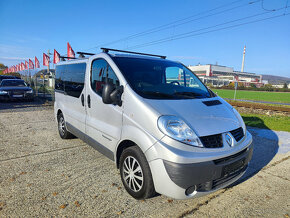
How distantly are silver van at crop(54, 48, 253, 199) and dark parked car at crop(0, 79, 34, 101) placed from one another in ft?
34.1

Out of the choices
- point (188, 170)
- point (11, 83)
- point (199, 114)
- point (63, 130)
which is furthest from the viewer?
point (11, 83)

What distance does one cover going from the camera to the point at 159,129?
7.47 feet

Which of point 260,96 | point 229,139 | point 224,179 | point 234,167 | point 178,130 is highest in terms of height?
point 178,130

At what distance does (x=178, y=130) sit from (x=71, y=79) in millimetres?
3110

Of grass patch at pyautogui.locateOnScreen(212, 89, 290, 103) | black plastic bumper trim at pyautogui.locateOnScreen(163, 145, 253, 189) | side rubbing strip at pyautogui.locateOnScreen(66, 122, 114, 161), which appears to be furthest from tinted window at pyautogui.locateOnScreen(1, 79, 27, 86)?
grass patch at pyautogui.locateOnScreen(212, 89, 290, 103)

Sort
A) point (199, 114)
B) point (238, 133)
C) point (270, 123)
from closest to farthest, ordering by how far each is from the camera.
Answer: point (199, 114)
point (238, 133)
point (270, 123)

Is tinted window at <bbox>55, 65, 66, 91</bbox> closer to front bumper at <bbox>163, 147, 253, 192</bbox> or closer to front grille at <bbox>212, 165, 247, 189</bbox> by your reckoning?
front bumper at <bbox>163, 147, 253, 192</bbox>

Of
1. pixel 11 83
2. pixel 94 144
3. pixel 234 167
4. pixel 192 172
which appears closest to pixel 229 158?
pixel 234 167

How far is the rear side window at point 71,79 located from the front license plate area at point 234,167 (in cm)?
286

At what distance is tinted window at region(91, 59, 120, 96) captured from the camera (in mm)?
3062

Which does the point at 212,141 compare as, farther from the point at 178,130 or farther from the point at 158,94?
the point at 158,94

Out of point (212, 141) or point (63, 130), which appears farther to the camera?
point (63, 130)

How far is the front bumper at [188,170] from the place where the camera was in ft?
7.01

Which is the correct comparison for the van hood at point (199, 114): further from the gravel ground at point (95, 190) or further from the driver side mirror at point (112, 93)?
the gravel ground at point (95, 190)
